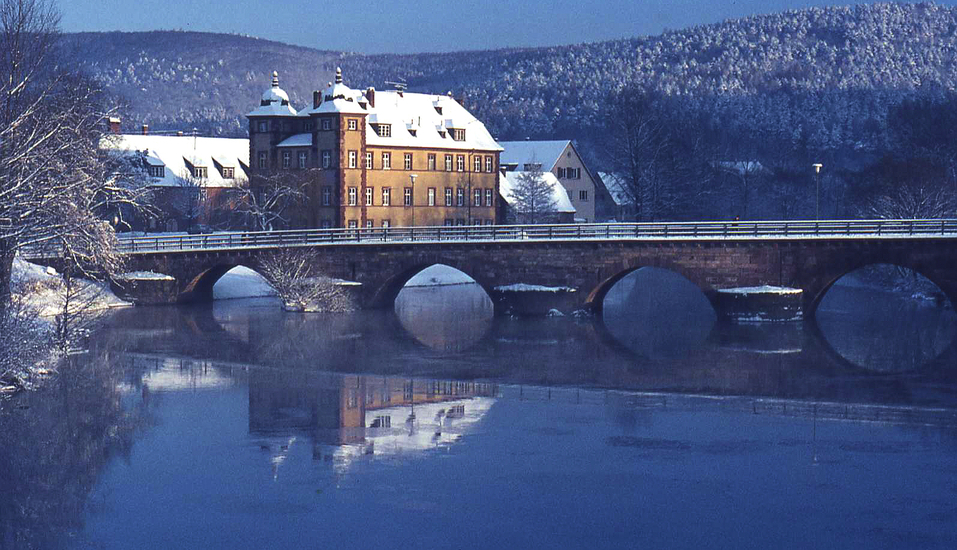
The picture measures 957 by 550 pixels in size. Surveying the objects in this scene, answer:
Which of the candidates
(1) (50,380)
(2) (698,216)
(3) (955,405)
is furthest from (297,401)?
(2) (698,216)

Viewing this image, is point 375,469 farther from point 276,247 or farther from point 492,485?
point 276,247

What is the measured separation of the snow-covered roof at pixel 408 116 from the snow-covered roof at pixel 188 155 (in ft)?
55.8

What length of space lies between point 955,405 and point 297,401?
18689 millimetres

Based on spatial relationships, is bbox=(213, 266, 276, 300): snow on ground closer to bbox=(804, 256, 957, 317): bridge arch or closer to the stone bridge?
the stone bridge

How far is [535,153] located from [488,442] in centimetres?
7950

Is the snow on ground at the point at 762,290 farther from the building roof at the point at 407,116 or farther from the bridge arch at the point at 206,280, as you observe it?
the building roof at the point at 407,116

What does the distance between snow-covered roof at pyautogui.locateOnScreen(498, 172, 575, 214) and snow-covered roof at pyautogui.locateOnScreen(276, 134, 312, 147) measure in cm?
2082

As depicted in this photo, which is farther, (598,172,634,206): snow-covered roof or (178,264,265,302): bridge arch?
(598,172,634,206): snow-covered roof

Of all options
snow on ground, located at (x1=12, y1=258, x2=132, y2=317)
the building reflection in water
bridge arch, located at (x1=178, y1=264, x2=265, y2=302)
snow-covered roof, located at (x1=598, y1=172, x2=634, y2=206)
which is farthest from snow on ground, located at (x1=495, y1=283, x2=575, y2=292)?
snow-covered roof, located at (x1=598, y1=172, x2=634, y2=206)

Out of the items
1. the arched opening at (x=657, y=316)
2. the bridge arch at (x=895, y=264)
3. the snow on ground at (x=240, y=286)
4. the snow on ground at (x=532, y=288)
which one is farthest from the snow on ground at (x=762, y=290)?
the snow on ground at (x=240, y=286)

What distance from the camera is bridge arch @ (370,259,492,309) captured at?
6122 cm

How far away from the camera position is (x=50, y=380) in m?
38.8

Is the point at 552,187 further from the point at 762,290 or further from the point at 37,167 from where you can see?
the point at 37,167

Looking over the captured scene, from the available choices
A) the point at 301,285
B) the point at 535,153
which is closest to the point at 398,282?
the point at 301,285
